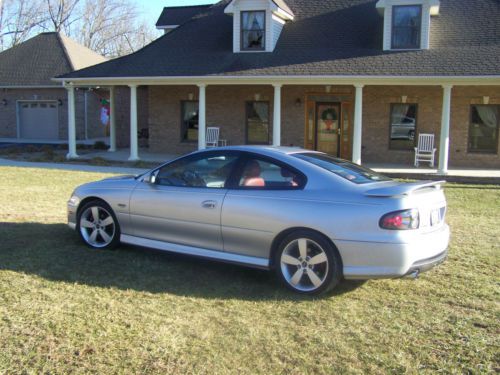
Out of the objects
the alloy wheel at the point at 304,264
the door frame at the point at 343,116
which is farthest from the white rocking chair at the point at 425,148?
the alloy wheel at the point at 304,264

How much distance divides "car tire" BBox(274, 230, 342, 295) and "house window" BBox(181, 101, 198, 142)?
1662cm

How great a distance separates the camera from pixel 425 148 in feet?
60.4

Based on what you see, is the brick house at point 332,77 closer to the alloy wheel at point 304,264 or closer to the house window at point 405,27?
the house window at point 405,27

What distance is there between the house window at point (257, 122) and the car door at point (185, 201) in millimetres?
14378

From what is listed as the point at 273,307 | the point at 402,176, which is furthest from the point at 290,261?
the point at 402,176

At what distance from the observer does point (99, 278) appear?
224 inches

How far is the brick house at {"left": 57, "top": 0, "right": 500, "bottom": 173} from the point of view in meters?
16.8

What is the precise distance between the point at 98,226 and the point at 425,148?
1406cm

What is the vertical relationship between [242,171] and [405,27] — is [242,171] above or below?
below

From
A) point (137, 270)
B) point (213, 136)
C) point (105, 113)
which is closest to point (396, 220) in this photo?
point (137, 270)

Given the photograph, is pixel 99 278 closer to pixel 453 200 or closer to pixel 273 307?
pixel 273 307

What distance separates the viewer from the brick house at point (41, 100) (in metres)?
29.3

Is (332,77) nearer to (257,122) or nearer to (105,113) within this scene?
(257,122)

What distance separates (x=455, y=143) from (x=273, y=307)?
1551cm
